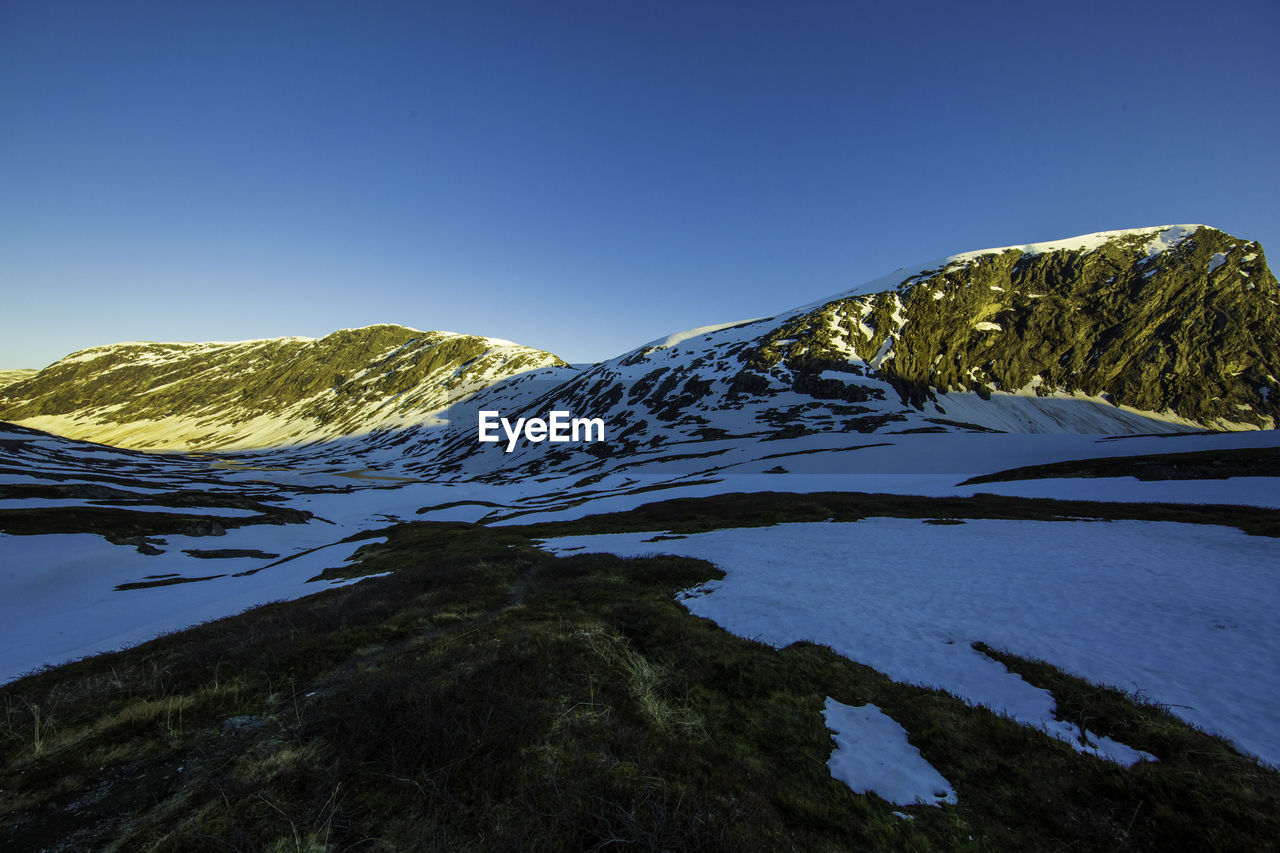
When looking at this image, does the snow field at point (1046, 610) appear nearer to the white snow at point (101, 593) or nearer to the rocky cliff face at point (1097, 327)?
the white snow at point (101, 593)

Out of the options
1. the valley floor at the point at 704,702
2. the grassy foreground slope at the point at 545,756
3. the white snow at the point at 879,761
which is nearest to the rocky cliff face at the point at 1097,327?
the valley floor at the point at 704,702

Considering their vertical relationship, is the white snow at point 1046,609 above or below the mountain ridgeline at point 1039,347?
below

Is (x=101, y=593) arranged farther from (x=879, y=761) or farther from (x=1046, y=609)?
(x=1046, y=609)

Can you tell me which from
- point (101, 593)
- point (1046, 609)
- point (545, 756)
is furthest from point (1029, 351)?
point (101, 593)

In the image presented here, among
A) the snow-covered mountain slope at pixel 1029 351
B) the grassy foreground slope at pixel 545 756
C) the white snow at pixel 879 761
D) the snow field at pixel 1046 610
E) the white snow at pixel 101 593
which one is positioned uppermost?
A: the snow-covered mountain slope at pixel 1029 351

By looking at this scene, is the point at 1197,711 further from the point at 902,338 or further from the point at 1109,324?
the point at 1109,324
